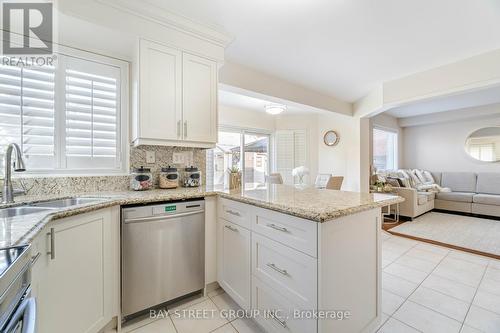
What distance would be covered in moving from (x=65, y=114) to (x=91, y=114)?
182mm

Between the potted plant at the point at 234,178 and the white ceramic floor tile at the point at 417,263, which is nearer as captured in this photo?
the potted plant at the point at 234,178

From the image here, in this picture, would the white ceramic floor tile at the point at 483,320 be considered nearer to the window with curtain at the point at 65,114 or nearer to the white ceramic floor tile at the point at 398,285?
the white ceramic floor tile at the point at 398,285

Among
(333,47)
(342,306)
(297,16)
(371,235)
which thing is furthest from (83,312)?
(333,47)

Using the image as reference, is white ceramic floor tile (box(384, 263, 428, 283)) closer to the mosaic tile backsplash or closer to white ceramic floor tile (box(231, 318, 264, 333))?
white ceramic floor tile (box(231, 318, 264, 333))

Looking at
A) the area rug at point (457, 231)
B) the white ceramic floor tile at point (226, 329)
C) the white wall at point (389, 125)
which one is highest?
the white wall at point (389, 125)

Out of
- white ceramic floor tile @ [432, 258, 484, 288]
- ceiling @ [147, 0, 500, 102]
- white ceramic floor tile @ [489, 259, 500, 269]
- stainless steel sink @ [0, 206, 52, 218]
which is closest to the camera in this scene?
stainless steel sink @ [0, 206, 52, 218]

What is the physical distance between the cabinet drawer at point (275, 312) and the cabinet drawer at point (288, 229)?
13.1 inches

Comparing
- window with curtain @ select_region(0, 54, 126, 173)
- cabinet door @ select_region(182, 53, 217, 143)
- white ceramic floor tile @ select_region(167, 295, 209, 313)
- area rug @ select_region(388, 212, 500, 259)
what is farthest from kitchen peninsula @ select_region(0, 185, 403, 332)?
area rug @ select_region(388, 212, 500, 259)

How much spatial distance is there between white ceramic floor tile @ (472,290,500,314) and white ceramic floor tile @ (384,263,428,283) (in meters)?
0.39

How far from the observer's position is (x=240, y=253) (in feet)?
5.34

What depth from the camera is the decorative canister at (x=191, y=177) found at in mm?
2285

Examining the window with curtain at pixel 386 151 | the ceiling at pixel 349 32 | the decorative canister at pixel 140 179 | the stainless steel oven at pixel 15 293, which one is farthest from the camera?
the window with curtain at pixel 386 151

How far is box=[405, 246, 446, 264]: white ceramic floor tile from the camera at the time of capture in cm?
259

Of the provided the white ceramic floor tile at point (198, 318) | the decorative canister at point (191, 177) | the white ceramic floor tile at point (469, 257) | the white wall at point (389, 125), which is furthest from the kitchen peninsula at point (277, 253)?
the white wall at point (389, 125)
